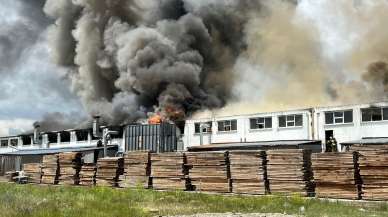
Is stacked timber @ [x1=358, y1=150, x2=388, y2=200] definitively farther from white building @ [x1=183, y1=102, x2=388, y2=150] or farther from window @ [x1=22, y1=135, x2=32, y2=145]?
window @ [x1=22, y1=135, x2=32, y2=145]

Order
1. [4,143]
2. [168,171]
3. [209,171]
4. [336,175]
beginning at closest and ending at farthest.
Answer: [336,175], [209,171], [168,171], [4,143]

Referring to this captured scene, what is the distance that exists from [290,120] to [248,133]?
5.86 metres

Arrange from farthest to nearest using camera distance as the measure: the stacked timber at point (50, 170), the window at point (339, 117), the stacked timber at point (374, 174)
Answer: the window at point (339, 117) < the stacked timber at point (50, 170) < the stacked timber at point (374, 174)

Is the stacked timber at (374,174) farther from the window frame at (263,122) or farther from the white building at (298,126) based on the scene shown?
the window frame at (263,122)

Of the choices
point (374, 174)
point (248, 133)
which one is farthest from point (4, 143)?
point (374, 174)

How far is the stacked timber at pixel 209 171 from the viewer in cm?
3303

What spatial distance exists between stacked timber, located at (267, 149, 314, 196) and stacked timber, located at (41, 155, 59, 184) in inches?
806

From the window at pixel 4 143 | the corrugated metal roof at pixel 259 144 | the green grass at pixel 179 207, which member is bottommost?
the green grass at pixel 179 207

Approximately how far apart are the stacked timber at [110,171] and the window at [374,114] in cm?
2948

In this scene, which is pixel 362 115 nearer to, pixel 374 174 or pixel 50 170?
pixel 374 174

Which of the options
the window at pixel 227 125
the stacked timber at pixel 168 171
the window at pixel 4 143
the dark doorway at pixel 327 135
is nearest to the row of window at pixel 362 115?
the dark doorway at pixel 327 135

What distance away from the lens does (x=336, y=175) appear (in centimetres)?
2850

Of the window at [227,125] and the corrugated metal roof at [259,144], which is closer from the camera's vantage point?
the corrugated metal roof at [259,144]

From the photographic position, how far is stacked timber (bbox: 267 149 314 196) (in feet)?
97.1
